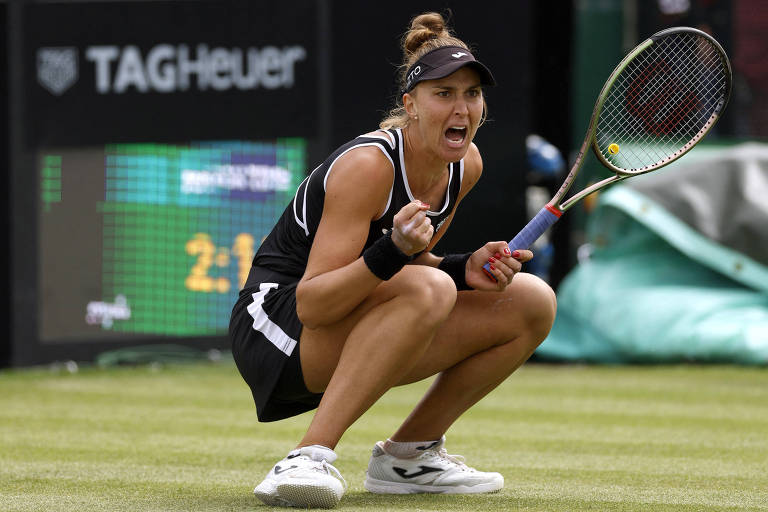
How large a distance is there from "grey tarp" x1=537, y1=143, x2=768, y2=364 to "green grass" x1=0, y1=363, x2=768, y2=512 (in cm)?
24

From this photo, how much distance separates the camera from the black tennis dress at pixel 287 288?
3693mm

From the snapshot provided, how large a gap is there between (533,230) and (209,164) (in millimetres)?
4030

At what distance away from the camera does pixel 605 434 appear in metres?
5.30

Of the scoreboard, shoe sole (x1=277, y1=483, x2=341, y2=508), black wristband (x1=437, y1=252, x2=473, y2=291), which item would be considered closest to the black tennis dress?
black wristband (x1=437, y1=252, x2=473, y2=291)

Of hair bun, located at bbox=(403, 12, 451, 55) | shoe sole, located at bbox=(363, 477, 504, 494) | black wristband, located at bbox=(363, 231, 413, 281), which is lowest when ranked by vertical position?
shoe sole, located at bbox=(363, 477, 504, 494)

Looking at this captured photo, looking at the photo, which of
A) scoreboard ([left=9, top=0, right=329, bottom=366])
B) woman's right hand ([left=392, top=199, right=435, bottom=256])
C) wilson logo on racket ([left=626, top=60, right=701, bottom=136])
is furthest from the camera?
scoreboard ([left=9, top=0, right=329, bottom=366])

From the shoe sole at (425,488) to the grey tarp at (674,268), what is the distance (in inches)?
160

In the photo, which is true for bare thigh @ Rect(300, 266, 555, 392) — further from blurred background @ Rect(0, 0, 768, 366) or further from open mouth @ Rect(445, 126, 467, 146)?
blurred background @ Rect(0, 0, 768, 366)

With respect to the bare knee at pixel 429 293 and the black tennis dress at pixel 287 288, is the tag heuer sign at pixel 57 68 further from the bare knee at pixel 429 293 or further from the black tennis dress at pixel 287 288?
the bare knee at pixel 429 293

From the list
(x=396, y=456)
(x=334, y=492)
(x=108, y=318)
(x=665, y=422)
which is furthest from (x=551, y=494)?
(x=108, y=318)

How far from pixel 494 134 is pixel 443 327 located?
4.28 meters

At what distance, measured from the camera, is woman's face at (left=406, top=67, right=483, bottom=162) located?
368 cm

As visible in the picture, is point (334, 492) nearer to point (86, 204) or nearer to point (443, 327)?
point (443, 327)

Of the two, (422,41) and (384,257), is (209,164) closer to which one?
(422,41)
